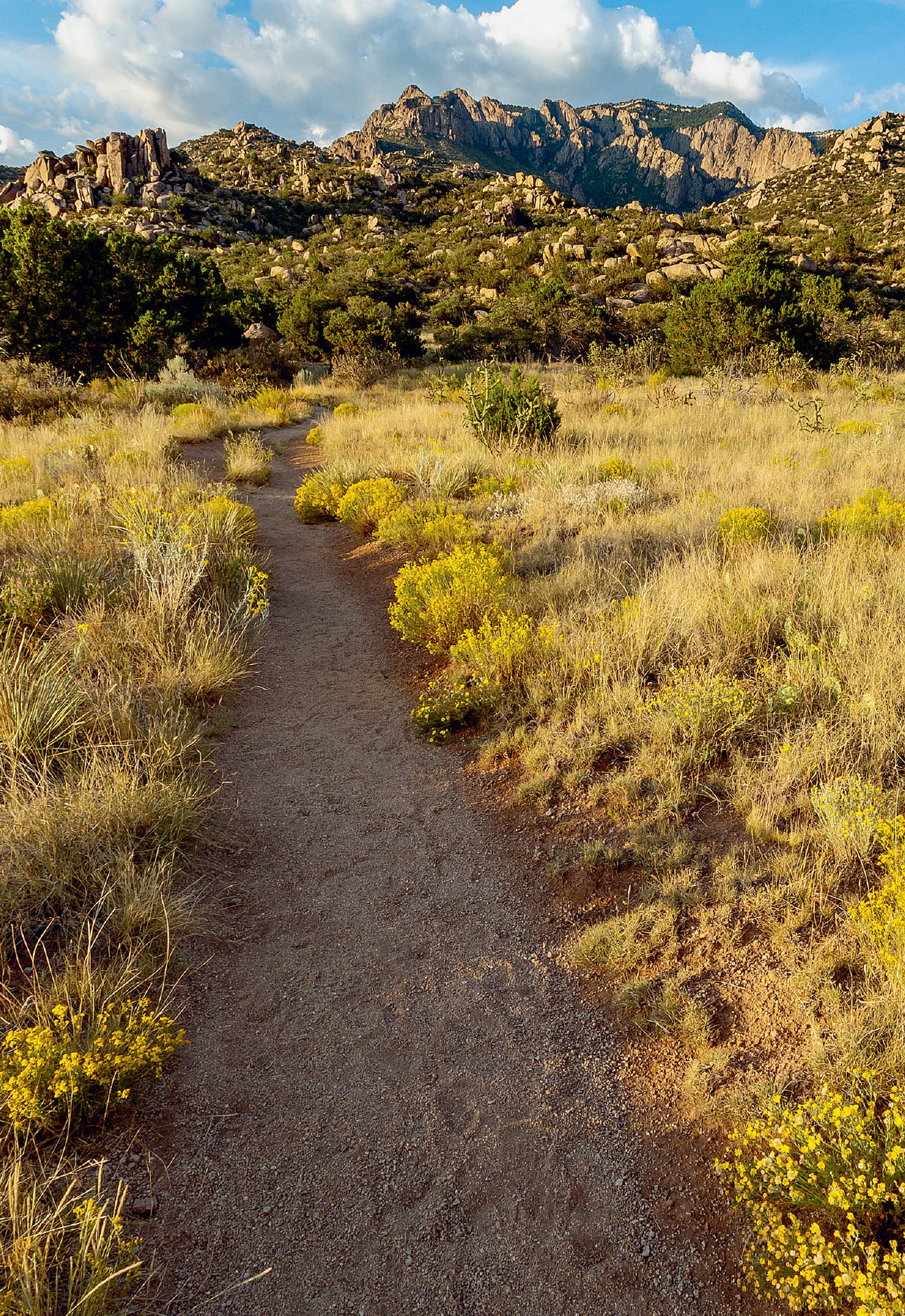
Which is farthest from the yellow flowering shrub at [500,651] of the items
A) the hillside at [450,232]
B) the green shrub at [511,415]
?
the hillside at [450,232]

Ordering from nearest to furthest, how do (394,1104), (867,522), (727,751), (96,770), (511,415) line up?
(394,1104) → (96,770) → (727,751) → (867,522) → (511,415)

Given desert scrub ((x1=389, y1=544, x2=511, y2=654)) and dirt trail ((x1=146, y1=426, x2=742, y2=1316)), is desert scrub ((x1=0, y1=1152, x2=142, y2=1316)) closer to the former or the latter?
dirt trail ((x1=146, y1=426, x2=742, y2=1316))

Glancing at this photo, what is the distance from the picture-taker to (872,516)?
18.6ft

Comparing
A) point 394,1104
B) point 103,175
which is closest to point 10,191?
point 103,175

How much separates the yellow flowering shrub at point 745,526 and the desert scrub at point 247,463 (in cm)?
749

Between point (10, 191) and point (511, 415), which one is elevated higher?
point (10, 191)

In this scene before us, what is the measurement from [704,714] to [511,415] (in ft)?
24.8

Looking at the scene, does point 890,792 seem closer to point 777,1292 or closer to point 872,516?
point 777,1292

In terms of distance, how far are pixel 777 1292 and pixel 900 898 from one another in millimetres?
1260

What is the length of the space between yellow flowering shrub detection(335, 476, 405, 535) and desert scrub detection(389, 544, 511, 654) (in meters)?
2.76

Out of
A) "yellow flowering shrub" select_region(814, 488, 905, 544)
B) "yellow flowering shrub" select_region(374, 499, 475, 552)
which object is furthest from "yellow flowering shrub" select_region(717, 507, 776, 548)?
"yellow flowering shrub" select_region(374, 499, 475, 552)

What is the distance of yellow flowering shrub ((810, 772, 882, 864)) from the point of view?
276 cm

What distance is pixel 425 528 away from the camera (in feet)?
23.3

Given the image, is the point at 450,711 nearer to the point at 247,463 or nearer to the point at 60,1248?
the point at 60,1248
